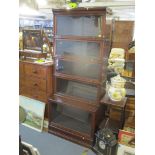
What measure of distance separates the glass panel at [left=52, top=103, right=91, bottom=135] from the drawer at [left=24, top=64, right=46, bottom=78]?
1.60 feet

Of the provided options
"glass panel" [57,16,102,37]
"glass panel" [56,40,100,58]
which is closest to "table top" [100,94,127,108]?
"glass panel" [56,40,100,58]

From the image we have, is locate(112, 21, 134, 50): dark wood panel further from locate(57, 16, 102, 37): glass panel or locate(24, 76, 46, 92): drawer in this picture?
locate(24, 76, 46, 92): drawer

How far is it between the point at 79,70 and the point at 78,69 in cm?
2

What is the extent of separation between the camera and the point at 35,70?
245 centimetres

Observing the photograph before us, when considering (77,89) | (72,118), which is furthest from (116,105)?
(72,118)

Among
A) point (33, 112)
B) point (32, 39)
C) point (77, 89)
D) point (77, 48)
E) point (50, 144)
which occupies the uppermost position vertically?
point (32, 39)

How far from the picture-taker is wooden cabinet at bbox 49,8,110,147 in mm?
2021

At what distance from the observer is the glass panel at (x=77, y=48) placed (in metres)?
2.08

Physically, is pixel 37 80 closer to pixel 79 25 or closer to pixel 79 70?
pixel 79 70

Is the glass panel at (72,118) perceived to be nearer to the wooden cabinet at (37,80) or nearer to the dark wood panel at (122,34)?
the wooden cabinet at (37,80)

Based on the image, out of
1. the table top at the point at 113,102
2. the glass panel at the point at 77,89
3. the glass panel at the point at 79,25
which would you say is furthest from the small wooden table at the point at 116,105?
the glass panel at the point at 79,25

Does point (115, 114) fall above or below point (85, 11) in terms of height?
below

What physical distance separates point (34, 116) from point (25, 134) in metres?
0.30
